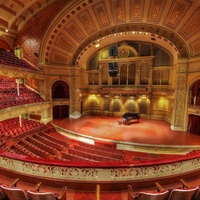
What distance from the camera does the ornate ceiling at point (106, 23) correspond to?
8.55 m

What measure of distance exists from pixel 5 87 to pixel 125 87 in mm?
10128

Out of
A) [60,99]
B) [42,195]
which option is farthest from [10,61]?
[42,195]

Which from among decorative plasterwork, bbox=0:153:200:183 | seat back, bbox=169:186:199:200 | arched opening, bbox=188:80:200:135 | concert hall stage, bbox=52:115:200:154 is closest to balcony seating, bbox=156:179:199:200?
seat back, bbox=169:186:199:200

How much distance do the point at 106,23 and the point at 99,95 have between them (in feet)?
22.6

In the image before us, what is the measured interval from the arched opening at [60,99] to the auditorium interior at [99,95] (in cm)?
10

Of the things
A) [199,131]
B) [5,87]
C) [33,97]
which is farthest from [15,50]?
[199,131]

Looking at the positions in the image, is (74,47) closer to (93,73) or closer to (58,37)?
(58,37)

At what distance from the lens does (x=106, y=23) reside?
1046 cm

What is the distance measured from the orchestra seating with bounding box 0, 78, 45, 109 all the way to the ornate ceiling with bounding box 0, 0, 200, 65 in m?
3.17

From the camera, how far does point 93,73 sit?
14.6 m

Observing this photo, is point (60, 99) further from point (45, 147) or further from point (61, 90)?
point (45, 147)

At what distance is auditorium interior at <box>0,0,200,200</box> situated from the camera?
2762 mm

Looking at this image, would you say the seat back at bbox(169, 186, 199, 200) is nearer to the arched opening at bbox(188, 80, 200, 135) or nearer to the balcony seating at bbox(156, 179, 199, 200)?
the balcony seating at bbox(156, 179, 199, 200)

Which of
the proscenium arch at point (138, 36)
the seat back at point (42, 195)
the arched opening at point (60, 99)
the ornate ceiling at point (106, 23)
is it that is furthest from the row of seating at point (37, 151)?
the proscenium arch at point (138, 36)
